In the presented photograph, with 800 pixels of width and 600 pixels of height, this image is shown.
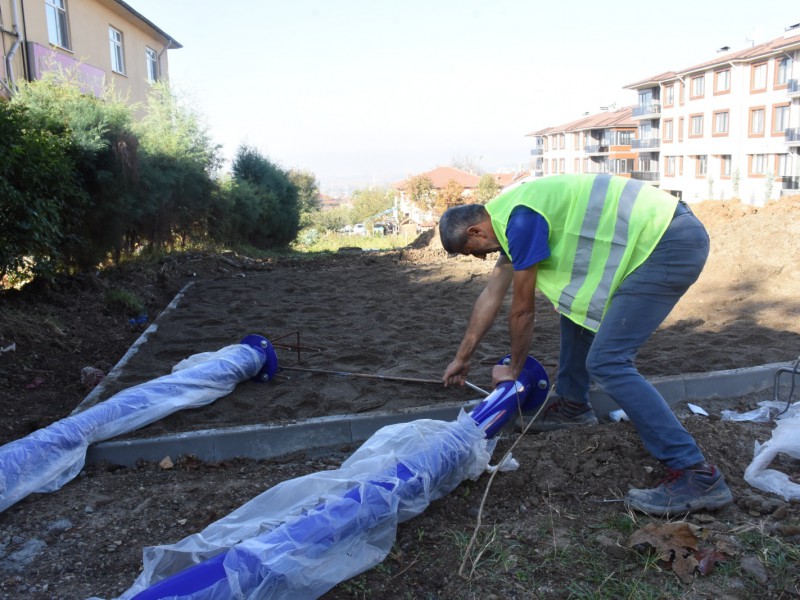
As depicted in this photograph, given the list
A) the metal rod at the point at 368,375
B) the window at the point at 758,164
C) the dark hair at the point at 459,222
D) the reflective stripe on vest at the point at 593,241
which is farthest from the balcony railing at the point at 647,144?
the dark hair at the point at 459,222

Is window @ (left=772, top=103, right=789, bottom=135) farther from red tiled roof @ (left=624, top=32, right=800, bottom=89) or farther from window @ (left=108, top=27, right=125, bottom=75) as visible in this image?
window @ (left=108, top=27, right=125, bottom=75)

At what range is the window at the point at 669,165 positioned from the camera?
176 feet

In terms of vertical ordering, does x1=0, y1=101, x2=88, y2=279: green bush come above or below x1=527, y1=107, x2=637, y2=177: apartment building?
below

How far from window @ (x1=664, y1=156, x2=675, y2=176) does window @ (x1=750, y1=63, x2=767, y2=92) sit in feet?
33.9

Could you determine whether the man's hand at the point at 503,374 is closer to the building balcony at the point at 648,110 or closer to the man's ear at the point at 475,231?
the man's ear at the point at 475,231

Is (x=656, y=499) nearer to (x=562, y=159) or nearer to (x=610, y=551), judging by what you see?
(x=610, y=551)

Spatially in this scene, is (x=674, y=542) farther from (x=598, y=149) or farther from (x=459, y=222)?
(x=598, y=149)

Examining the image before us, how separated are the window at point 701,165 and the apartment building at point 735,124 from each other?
2.9 inches

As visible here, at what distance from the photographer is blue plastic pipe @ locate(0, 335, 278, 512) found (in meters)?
3.05

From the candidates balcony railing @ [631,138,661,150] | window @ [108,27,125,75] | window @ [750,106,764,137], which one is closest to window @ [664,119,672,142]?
balcony railing @ [631,138,661,150]

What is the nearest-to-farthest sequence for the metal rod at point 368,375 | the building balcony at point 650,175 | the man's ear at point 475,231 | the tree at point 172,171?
1. the man's ear at point 475,231
2. the metal rod at point 368,375
3. the tree at point 172,171
4. the building balcony at point 650,175

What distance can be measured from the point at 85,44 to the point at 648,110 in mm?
50393

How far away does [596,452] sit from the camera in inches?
122

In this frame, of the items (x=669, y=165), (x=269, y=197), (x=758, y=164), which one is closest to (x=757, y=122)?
(x=758, y=164)
